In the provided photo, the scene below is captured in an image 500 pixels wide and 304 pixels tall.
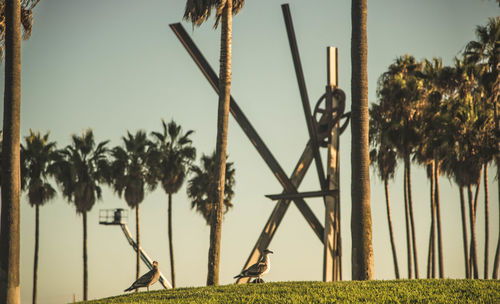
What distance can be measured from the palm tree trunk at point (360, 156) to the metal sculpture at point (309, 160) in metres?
10.4

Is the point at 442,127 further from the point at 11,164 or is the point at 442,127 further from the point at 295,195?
the point at 11,164

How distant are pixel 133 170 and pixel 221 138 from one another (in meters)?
26.3

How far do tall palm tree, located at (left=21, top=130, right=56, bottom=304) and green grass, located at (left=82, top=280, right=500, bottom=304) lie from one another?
29.6 m

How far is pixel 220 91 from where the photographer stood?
24.6 meters

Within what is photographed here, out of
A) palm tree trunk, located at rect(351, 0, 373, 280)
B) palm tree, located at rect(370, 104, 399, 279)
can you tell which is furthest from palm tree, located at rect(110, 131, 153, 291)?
palm tree trunk, located at rect(351, 0, 373, 280)

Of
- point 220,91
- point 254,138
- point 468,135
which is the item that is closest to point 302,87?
point 254,138

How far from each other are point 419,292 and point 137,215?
116 feet

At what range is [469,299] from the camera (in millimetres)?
15711

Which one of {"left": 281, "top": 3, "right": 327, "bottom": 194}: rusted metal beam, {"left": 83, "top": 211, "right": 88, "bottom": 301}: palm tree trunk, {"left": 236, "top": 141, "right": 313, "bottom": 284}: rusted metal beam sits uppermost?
{"left": 281, "top": 3, "right": 327, "bottom": 194}: rusted metal beam

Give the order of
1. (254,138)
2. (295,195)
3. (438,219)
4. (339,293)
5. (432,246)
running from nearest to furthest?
1. (339,293)
2. (295,195)
3. (254,138)
4. (438,219)
5. (432,246)

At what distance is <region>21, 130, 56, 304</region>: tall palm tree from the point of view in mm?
46656

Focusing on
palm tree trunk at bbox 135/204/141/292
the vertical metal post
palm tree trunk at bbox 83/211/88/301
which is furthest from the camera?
palm tree trunk at bbox 135/204/141/292

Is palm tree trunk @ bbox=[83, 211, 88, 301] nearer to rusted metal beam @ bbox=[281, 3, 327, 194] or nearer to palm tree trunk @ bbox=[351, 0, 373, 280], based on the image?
rusted metal beam @ bbox=[281, 3, 327, 194]

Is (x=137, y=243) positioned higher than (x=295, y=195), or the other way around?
(x=295, y=195)
